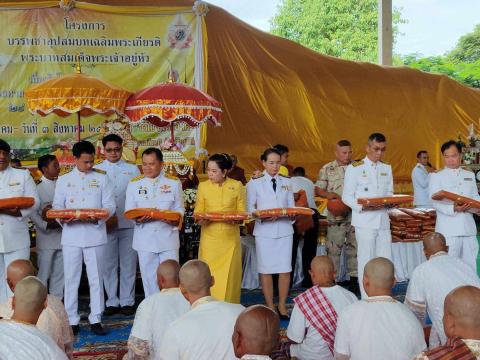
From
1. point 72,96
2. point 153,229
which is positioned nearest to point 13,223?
point 153,229

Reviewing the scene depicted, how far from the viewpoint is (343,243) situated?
20.4 ft

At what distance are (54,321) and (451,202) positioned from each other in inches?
134

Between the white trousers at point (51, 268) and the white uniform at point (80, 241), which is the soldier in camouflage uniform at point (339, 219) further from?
the white trousers at point (51, 268)

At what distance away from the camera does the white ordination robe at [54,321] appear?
10.0 feet

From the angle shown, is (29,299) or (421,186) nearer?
(29,299)

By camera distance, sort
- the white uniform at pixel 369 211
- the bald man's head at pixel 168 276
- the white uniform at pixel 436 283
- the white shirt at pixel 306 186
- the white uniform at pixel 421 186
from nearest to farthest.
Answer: the bald man's head at pixel 168 276 → the white uniform at pixel 436 283 → the white uniform at pixel 369 211 → the white shirt at pixel 306 186 → the white uniform at pixel 421 186

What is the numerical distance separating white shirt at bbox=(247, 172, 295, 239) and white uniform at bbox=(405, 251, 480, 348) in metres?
1.82

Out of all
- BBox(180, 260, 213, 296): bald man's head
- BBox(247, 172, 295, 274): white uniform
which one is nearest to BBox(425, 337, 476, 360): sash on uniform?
BBox(180, 260, 213, 296): bald man's head

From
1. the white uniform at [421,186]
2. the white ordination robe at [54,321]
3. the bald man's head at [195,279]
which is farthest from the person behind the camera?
the white uniform at [421,186]

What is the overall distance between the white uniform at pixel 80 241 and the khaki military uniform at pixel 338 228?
2.16m

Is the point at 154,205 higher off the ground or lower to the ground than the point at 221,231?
higher

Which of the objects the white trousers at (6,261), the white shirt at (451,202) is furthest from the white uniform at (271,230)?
the white trousers at (6,261)

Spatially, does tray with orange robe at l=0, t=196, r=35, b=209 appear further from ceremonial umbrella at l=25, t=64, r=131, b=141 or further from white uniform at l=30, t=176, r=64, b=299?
ceremonial umbrella at l=25, t=64, r=131, b=141

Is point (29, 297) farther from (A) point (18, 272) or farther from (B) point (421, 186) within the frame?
(B) point (421, 186)
